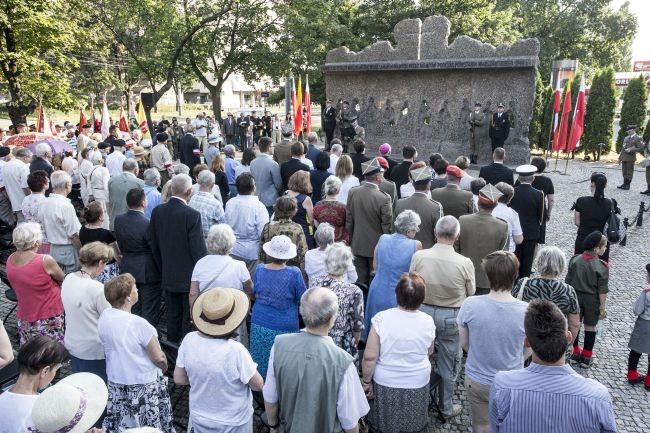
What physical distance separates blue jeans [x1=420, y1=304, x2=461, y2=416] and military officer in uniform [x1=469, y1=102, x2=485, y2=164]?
42.8 ft

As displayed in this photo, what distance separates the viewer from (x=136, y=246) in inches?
206

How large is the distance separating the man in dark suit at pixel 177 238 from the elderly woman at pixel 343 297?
175 cm

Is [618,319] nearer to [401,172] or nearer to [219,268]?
[401,172]

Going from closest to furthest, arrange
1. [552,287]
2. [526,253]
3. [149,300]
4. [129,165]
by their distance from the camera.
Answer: [552,287], [149,300], [526,253], [129,165]

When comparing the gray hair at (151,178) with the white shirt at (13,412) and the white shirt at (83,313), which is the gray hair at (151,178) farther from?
the white shirt at (13,412)

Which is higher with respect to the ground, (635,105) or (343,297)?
(635,105)

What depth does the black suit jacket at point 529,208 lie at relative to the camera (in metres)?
6.24

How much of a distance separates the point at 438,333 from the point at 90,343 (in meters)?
2.83

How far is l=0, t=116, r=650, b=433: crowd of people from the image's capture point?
2564 mm

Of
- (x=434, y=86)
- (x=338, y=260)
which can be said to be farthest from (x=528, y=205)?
(x=434, y=86)

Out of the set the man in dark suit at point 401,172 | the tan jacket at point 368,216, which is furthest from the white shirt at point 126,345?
the man in dark suit at point 401,172

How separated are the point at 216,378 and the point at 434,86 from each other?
1639cm

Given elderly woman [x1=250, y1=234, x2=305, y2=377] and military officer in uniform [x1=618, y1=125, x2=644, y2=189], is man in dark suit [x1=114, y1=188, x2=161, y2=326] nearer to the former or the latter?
elderly woman [x1=250, y1=234, x2=305, y2=377]

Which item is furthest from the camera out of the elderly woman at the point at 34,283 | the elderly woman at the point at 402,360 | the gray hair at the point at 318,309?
the elderly woman at the point at 34,283
